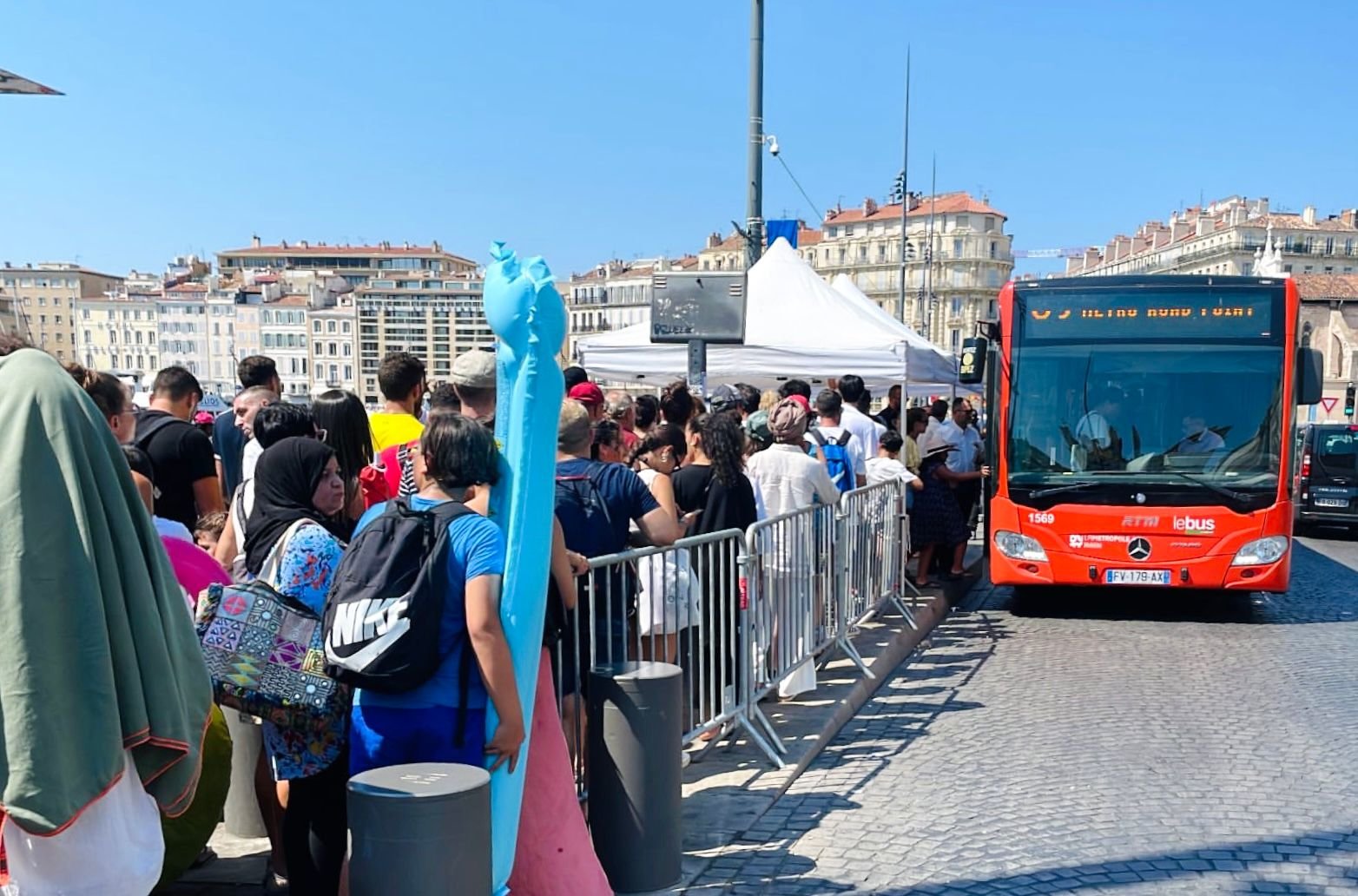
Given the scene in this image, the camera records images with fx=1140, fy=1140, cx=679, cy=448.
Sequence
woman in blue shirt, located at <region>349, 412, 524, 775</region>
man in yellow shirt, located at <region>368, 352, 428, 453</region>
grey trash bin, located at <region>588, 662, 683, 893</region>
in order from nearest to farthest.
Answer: woman in blue shirt, located at <region>349, 412, 524, 775</region>
grey trash bin, located at <region>588, 662, 683, 893</region>
man in yellow shirt, located at <region>368, 352, 428, 453</region>

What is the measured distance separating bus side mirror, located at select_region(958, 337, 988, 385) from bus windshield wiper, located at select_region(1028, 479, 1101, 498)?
113cm

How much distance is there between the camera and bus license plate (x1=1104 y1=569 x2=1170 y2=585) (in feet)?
31.2

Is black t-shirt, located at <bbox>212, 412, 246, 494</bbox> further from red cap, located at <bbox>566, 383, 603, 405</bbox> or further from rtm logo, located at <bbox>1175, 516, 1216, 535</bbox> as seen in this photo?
rtm logo, located at <bbox>1175, 516, 1216, 535</bbox>

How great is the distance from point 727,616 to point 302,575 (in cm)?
251

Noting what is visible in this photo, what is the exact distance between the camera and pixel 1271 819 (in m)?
5.09

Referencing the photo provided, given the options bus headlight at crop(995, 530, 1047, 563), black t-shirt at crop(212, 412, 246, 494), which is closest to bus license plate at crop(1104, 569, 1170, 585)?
bus headlight at crop(995, 530, 1047, 563)

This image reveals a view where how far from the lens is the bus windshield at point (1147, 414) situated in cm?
955

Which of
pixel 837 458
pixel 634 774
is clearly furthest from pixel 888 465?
pixel 634 774

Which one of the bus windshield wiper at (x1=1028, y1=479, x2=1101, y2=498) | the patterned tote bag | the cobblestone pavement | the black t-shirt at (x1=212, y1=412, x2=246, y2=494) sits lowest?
the cobblestone pavement

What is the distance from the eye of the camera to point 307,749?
3576 mm

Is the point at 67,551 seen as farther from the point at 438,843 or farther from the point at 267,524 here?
the point at 267,524

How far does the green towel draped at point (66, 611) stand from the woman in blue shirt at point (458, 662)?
110cm

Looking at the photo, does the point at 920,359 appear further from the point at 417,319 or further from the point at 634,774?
the point at 417,319

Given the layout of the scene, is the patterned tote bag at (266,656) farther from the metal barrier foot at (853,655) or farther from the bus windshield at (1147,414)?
the bus windshield at (1147,414)
